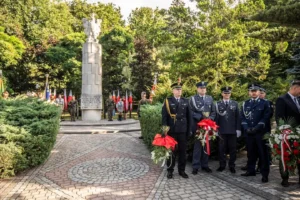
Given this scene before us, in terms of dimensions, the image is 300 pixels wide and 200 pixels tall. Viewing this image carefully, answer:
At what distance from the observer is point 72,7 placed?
36.8 meters

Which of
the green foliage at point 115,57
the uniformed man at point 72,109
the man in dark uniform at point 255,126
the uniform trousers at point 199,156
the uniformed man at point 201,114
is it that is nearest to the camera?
the man in dark uniform at point 255,126

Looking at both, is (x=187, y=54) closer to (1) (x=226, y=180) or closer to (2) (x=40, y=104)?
(2) (x=40, y=104)

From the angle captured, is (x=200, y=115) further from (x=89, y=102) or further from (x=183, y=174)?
(x=89, y=102)

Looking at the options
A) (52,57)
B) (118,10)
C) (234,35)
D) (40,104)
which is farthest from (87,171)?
(118,10)

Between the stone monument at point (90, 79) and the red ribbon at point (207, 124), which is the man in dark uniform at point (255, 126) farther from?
the stone monument at point (90, 79)

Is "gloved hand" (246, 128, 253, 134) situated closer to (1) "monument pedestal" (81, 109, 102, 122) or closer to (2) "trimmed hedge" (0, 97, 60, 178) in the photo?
(2) "trimmed hedge" (0, 97, 60, 178)

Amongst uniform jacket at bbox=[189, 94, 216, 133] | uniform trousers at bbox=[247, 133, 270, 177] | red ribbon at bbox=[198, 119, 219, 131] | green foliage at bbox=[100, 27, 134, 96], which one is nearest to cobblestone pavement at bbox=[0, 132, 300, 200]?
uniform trousers at bbox=[247, 133, 270, 177]

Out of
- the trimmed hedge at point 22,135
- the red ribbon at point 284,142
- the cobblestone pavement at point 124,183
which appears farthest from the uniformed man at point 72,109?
the red ribbon at point 284,142

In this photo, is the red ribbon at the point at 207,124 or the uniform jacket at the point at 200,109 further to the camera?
the uniform jacket at the point at 200,109

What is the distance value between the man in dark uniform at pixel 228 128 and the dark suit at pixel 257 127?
27 centimetres

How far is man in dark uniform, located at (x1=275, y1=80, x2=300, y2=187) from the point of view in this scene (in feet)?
15.6

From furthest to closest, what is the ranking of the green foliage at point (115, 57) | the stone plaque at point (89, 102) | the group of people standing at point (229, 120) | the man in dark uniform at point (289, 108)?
the green foliage at point (115, 57)
the stone plaque at point (89, 102)
the group of people standing at point (229, 120)
the man in dark uniform at point (289, 108)

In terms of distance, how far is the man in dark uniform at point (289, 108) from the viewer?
475cm

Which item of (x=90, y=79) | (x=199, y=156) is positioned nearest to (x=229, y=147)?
(x=199, y=156)
